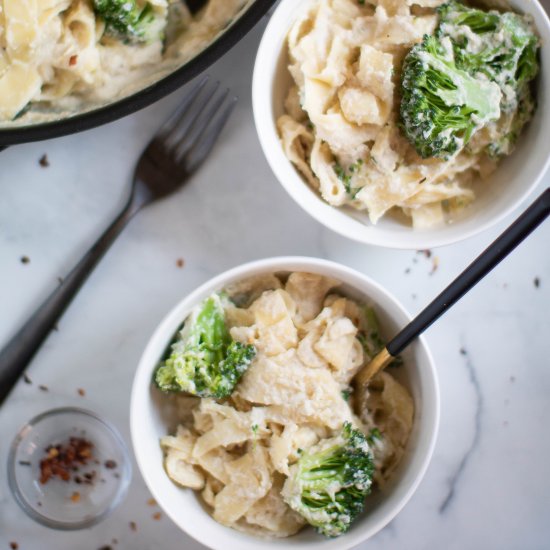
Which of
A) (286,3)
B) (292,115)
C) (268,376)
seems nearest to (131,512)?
(268,376)

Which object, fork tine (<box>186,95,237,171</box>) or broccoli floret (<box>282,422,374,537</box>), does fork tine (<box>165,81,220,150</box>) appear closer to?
fork tine (<box>186,95,237,171</box>)

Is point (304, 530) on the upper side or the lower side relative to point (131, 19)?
lower

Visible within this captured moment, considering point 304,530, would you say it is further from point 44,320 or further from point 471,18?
point 471,18

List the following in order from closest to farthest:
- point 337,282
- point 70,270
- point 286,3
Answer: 1. point 286,3
2. point 337,282
3. point 70,270

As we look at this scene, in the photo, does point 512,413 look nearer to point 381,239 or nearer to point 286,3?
point 381,239

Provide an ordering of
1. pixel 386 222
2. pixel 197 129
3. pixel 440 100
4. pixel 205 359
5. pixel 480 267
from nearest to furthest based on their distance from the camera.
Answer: pixel 480 267 → pixel 440 100 → pixel 205 359 → pixel 386 222 → pixel 197 129

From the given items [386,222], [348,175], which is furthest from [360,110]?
[386,222]

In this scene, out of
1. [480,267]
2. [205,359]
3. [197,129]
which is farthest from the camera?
[197,129]

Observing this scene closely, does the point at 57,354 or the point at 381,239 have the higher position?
the point at 381,239

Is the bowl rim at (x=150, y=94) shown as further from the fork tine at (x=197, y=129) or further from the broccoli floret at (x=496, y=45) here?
the broccoli floret at (x=496, y=45)
